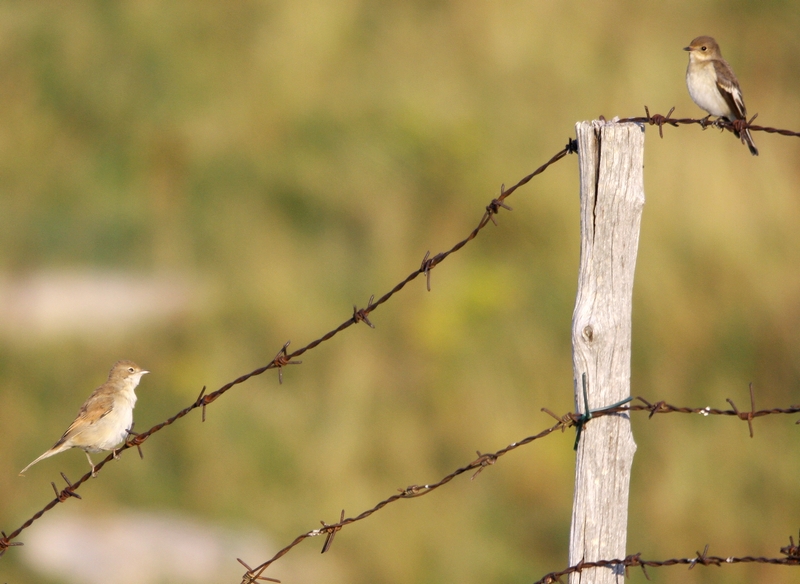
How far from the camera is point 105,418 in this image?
5.61 m

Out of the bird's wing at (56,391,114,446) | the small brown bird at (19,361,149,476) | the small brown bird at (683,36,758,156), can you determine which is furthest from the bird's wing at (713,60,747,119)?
the bird's wing at (56,391,114,446)

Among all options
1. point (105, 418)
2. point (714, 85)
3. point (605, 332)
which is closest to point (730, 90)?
point (714, 85)

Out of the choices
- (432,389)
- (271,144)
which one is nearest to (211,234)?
(271,144)

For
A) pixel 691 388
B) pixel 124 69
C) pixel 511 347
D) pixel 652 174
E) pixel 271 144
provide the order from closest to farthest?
pixel 691 388 → pixel 511 347 → pixel 652 174 → pixel 271 144 → pixel 124 69

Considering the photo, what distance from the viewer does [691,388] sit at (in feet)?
30.4

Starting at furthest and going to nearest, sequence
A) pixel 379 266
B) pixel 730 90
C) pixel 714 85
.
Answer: pixel 379 266 < pixel 714 85 < pixel 730 90

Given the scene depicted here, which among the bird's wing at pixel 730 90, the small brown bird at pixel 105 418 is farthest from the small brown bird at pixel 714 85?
the small brown bird at pixel 105 418

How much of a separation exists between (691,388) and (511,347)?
1950 millimetres

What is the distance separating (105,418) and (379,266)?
234 inches

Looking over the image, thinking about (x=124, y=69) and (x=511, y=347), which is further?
(x=124, y=69)

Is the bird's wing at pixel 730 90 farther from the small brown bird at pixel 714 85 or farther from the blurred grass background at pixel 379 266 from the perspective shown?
the blurred grass background at pixel 379 266

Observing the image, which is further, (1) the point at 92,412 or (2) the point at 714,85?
(2) the point at 714,85

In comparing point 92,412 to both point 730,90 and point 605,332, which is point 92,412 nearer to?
point 605,332

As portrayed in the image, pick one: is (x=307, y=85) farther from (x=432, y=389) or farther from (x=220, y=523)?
(x=220, y=523)
